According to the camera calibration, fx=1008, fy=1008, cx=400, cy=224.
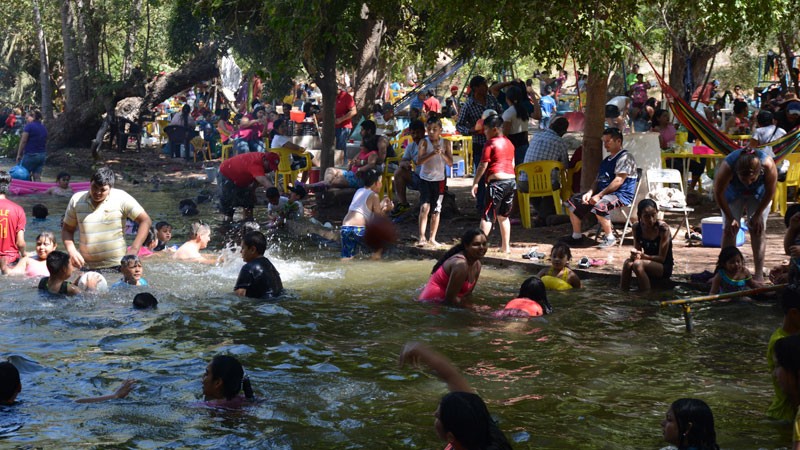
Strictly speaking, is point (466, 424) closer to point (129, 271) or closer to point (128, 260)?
point (128, 260)

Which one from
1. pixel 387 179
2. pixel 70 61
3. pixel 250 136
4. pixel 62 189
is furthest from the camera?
pixel 70 61

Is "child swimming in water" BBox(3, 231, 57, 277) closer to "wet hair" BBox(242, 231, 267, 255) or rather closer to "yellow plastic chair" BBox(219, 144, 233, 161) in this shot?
"wet hair" BBox(242, 231, 267, 255)

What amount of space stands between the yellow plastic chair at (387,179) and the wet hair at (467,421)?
39.1 feet

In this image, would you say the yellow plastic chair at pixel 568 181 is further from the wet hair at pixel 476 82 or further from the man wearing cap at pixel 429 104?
the man wearing cap at pixel 429 104

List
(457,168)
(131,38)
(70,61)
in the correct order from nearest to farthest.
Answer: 1. (457,168)
2. (70,61)
3. (131,38)

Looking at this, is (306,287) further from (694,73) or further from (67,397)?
(694,73)

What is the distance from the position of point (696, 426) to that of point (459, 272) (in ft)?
15.5

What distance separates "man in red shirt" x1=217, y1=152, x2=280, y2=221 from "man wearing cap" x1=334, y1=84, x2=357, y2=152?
4768 mm

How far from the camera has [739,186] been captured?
420 inches

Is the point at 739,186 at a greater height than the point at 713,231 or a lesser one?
greater

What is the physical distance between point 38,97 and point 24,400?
33.4m

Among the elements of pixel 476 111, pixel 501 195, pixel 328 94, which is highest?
pixel 328 94

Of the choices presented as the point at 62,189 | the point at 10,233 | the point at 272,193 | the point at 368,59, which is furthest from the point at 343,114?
the point at 10,233

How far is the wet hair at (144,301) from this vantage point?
10070 mm
